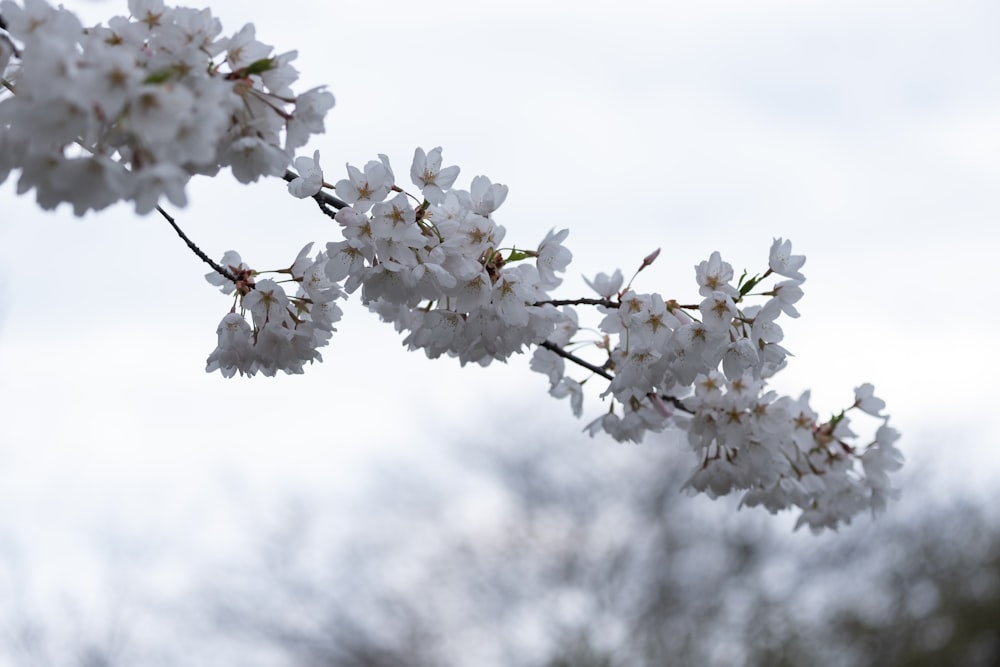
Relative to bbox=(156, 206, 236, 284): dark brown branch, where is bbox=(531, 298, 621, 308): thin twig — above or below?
above

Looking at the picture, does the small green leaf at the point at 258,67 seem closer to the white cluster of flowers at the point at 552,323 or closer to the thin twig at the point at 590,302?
the white cluster of flowers at the point at 552,323

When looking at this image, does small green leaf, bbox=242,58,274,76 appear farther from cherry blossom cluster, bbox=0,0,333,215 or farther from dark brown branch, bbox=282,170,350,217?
dark brown branch, bbox=282,170,350,217

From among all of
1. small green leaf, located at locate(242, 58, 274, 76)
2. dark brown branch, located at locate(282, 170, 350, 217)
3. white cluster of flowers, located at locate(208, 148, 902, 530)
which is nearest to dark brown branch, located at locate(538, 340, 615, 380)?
white cluster of flowers, located at locate(208, 148, 902, 530)

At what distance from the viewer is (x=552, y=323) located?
1.74m

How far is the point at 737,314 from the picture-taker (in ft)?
5.66

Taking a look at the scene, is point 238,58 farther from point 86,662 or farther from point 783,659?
point 86,662

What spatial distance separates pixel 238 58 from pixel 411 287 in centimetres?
45

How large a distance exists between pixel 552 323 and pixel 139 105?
891 mm

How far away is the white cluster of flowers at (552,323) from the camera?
1583 mm

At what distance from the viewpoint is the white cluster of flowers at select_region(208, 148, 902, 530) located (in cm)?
158

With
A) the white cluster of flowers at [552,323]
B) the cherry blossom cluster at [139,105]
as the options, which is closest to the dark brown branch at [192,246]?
the white cluster of flowers at [552,323]

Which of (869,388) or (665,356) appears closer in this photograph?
(665,356)

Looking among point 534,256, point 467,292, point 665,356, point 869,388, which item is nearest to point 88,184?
point 467,292

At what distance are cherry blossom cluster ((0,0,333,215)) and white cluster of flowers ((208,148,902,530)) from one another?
31 cm
